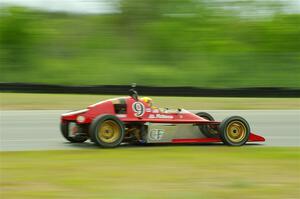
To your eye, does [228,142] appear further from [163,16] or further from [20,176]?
[163,16]

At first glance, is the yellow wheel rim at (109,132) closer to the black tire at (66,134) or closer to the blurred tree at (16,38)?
the black tire at (66,134)

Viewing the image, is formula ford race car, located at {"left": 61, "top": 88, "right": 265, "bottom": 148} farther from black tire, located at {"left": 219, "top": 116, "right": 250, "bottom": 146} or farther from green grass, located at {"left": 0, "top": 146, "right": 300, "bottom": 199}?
green grass, located at {"left": 0, "top": 146, "right": 300, "bottom": 199}

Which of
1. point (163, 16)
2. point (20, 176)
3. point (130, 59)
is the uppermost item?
point (163, 16)

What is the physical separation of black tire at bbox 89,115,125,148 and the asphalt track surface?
0.92ft

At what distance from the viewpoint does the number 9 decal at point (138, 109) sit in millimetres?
10195

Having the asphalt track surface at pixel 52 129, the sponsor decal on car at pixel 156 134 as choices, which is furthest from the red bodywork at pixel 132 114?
the asphalt track surface at pixel 52 129

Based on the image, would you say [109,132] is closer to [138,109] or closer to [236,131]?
[138,109]

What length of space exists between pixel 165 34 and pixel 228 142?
28.6 metres

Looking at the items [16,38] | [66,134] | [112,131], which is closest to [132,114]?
[112,131]

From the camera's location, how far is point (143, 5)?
4078 cm

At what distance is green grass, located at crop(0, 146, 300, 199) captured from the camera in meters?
6.48

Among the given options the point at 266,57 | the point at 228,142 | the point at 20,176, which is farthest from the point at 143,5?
the point at 20,176

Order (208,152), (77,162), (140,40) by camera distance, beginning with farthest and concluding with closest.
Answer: (140,40)
(208,152)
(77,162)

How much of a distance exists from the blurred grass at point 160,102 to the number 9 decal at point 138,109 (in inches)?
320
